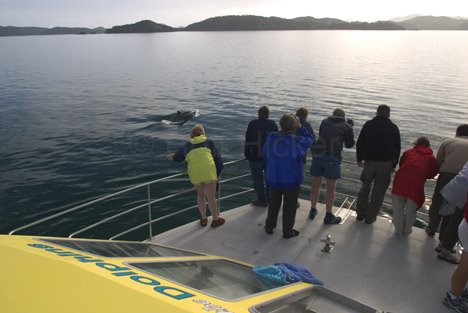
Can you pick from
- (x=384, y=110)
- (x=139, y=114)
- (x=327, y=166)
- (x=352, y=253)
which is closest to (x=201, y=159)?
(x=327, y=166)

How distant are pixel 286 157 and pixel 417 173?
2.28m

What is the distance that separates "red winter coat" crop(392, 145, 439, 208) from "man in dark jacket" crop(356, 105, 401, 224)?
34 cm

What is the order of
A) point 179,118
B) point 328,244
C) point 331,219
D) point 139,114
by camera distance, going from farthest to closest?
point 139,114 → point 179,118 → point 331,219 → point 328,244

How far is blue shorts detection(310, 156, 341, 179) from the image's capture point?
661 centimetres

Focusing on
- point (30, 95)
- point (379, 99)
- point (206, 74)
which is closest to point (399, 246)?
point (379, 99)

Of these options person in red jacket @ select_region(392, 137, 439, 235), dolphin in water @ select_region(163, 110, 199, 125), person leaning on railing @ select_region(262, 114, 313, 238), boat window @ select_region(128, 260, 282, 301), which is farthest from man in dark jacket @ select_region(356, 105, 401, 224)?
dolphin in water @ select_region(163, 110, 199, 125)

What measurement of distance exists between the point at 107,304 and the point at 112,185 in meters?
13.7

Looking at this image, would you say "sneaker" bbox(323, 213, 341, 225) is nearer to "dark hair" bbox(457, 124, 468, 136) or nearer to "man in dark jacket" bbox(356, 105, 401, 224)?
"man in dark jacket" bbox(356, 105, 401, 224)

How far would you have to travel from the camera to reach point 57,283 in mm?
1896

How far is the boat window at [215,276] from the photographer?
322cm

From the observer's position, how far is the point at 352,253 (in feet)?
20.1

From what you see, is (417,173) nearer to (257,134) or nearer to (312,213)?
(312,213)

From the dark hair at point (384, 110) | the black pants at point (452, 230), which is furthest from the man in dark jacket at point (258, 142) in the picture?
the black pants at point (452, 230)

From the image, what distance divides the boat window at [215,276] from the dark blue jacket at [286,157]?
1.73 m
